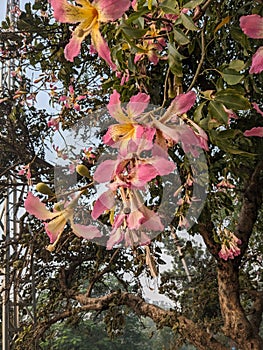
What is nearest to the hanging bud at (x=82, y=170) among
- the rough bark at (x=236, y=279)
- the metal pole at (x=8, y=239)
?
the rough bark at (x=236, y=279)

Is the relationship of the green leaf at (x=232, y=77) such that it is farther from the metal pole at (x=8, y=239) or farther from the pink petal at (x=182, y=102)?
the metal pole at (x=8, y=239)

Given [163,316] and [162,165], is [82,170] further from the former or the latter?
[163,316]

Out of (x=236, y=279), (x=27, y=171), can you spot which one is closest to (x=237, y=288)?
(x=236, y=279)

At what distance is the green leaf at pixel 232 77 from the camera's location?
412 mm

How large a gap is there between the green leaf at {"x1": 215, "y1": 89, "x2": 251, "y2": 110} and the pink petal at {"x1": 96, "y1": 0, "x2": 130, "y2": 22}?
112mm

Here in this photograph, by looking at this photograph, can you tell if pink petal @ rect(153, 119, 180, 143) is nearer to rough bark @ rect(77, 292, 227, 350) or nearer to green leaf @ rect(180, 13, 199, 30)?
green leaf @ rect(180, 13, 199, 30)

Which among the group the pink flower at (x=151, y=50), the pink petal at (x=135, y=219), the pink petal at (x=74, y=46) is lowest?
the pink petal at (x=135, y=219)

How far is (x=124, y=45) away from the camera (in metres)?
0.51

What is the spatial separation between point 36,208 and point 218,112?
0.16 meters

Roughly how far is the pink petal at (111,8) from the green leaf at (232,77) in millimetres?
142

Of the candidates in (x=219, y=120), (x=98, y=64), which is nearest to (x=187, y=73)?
(x=98, y=64)

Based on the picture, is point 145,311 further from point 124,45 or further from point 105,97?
point 124,45

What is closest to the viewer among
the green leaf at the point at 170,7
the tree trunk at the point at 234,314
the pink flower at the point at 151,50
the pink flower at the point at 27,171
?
the green leaf at the point at 170,7

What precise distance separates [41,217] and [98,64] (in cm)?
166
